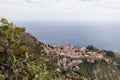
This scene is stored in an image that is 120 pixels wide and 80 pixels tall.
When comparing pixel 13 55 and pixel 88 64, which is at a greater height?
pixel 13 55

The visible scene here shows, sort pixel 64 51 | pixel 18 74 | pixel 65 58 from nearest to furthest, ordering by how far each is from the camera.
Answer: pixel 18 74 → pixel 65 58 → pixel 64 51

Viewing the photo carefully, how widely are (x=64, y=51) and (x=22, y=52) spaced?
463ft

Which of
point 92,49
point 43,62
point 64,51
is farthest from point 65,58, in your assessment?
point 43,62

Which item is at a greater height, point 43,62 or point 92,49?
point 43,62

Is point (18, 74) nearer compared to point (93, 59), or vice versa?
point (18, 74)

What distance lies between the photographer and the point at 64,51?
14550 cm

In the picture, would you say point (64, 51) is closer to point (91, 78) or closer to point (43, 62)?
point (91, 78)

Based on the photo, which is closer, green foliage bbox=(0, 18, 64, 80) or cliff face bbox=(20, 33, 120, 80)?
green foliage bbox=(0, 18, 64, 80)

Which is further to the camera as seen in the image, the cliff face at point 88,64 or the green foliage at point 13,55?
the cliff face at point 88,64

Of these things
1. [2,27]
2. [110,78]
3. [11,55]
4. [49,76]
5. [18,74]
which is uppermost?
[2,27]

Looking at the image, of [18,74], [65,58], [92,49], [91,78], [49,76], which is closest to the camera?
[18,74]

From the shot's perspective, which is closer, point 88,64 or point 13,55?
point 13,55

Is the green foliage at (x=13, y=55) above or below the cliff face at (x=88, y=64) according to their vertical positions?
above

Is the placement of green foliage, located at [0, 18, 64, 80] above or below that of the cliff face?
above
